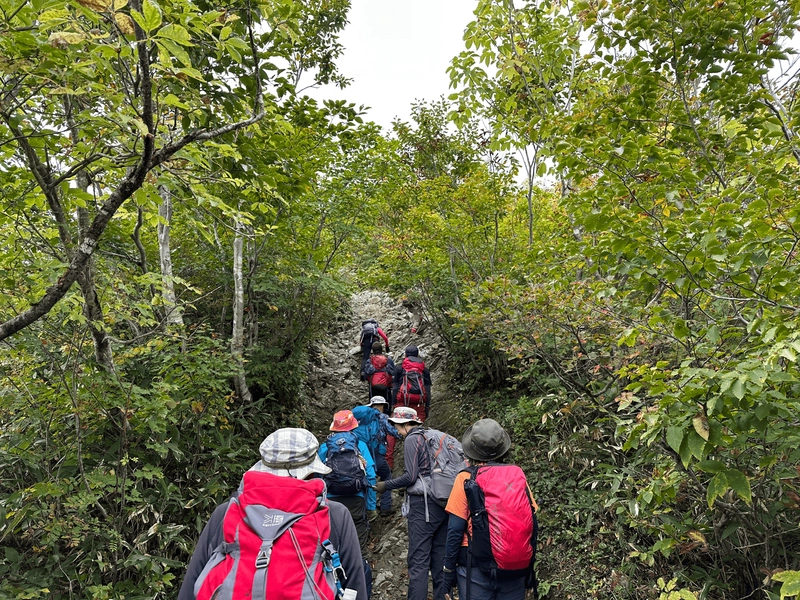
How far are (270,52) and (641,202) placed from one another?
4004 millimetres

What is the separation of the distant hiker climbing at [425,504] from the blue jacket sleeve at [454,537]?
29.8 inches

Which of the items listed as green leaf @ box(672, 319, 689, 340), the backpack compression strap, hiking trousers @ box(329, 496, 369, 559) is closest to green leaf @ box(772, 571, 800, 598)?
green leaf @ box(672, 319, 689, 340)

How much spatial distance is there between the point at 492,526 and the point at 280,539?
6.24 ft

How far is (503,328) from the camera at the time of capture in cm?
649

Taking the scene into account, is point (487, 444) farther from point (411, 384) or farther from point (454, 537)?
point (411, 384)

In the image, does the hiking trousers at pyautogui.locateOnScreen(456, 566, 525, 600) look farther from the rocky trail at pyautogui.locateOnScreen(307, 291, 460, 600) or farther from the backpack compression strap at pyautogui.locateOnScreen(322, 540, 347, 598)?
the rocky trail at pyautogui.locateOnScreen(307, 291, 460, 600)

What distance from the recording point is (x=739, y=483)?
7.52 ft

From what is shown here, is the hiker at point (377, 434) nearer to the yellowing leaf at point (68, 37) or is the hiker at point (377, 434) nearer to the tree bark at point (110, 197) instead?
the tree bark at point (110, 197)

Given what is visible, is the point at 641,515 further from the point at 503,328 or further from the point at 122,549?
the point at 122,549

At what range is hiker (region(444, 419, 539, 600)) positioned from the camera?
3.30m

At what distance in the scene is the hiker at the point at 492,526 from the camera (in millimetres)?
3305

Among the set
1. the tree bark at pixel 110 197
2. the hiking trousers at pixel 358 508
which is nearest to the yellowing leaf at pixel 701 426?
the tree bark at pixel 110 197

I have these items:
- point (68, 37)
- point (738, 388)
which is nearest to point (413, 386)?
point (738, 388)

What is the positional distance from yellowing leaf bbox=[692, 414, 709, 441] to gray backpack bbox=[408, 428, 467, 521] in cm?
241
